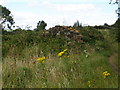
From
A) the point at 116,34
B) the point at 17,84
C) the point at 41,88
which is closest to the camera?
the point at 116,34

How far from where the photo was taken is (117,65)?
2787mm

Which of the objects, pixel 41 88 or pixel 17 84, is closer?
pixel 41 88

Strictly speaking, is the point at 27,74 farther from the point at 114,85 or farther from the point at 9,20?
the point at 9,20

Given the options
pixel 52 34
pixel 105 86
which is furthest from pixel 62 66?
pixel 52 34

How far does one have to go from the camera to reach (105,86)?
3.39m

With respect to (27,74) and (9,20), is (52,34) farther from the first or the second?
(9,20)

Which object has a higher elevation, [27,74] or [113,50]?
[113,50]

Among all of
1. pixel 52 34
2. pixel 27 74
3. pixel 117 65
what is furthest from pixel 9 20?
pixel 117 65

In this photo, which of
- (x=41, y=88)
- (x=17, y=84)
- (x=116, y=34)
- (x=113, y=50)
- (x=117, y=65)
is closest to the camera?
(x=113, y=50)

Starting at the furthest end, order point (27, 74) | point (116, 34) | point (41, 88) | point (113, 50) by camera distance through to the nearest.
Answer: point (27, 74) → point (41, 88) → point (116, 34) → point (113, 50)

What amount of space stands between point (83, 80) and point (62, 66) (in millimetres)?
1194

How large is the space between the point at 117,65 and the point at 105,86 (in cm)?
76

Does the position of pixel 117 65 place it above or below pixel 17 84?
above

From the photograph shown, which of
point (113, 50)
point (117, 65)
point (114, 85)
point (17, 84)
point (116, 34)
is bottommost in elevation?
point (17, 84)
